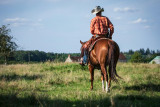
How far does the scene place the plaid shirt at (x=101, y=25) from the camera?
810 cm

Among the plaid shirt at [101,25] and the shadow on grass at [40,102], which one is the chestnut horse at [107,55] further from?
the shadow on grass at [40,102]

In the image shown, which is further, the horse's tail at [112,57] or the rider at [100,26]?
the rider at [100,26]

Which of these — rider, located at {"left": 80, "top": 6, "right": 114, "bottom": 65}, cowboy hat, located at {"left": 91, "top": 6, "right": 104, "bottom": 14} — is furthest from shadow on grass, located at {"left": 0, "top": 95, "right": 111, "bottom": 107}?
cowboy hat, located at {"left": 91, "top": 6, "right": 104, "bottom": 14}

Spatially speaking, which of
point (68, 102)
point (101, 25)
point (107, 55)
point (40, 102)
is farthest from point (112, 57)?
point (40, 102)

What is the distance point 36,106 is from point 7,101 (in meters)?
0.81

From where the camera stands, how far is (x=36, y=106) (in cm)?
491

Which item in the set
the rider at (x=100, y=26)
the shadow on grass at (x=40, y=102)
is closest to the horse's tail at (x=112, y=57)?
the rider at (x=100, y=26)

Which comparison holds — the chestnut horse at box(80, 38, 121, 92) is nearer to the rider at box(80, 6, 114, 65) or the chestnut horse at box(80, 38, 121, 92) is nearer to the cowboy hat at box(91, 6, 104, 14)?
the rider at box(80, 6, 114, 65)

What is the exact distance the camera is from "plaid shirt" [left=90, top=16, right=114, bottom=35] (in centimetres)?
810

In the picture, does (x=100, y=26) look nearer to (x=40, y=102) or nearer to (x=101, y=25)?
(x=101, y=25)

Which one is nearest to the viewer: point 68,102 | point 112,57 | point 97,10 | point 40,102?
point 40,102

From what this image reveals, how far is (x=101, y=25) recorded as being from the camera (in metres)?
8.10

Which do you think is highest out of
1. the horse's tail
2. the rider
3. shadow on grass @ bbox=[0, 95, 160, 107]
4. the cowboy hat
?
the cowboy hat

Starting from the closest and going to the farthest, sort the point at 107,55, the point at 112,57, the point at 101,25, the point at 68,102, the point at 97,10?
the point at 68,102, the point at 112,57, the point at 107,55, the point at 101,25, the point at 97,10
